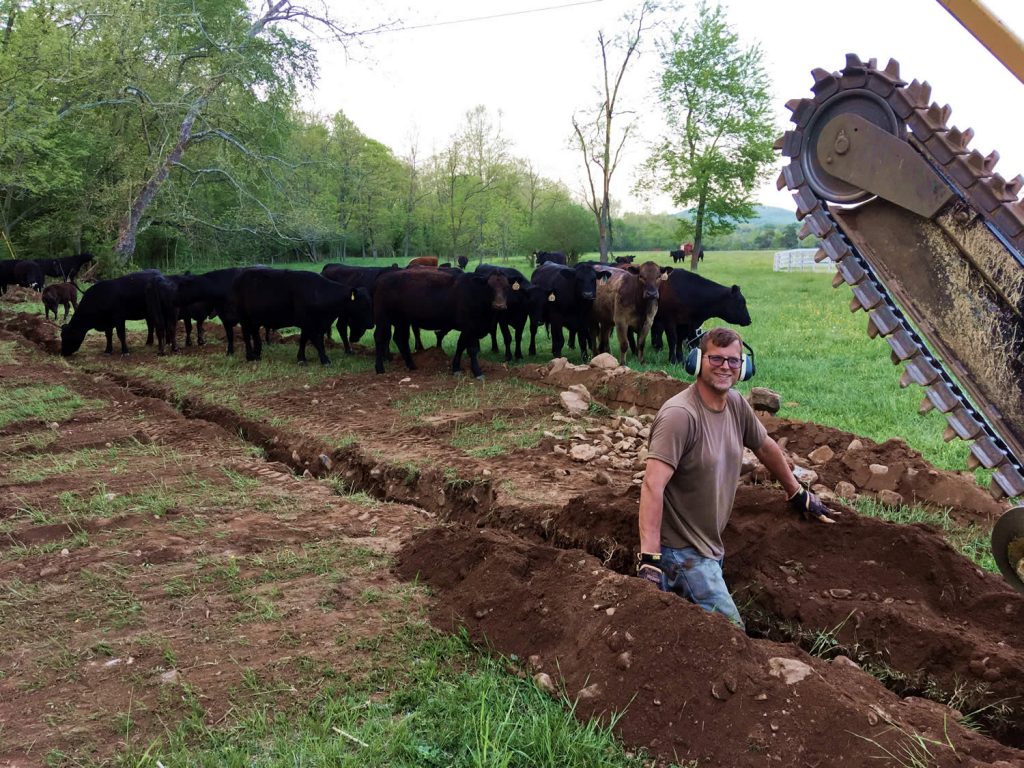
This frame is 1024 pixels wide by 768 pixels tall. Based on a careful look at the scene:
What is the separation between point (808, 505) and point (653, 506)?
151cm

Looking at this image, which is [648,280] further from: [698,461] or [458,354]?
[698,461]

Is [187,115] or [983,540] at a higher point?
[187,115]

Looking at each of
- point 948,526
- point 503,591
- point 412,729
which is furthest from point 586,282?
point 412,729

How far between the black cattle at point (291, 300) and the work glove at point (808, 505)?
36.4ft

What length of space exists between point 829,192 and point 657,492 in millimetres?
2081

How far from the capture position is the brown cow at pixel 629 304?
1500cm

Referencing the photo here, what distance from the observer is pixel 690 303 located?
1560 centimetres

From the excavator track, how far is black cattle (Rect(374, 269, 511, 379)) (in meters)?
9.06

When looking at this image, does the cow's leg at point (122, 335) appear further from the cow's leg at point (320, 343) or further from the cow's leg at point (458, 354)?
the cow's leg at point (458, 354)

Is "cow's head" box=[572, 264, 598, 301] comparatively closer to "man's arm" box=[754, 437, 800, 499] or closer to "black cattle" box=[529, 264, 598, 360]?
"black cattle" box=[529, 264, 598, 360]

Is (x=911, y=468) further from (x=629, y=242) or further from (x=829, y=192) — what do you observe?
(x=629, y=242)

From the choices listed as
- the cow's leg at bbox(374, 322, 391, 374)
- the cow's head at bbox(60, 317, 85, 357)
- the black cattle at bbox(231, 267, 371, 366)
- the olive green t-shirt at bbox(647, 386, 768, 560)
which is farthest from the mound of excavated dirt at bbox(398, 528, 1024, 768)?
the cow's head at bbox(60, 317, 85, 357)

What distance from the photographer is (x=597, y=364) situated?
12219mm

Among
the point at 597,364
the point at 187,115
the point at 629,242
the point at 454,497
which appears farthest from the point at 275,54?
the point at 629,242
